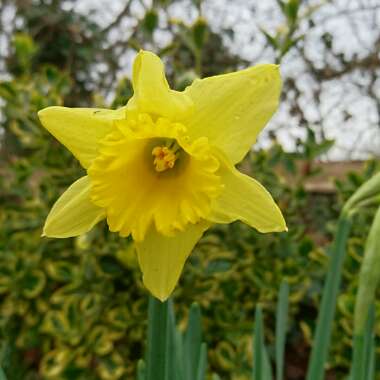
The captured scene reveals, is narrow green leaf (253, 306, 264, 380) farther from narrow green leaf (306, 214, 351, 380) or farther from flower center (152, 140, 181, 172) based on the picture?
flower center (152, 140, 181, 172)

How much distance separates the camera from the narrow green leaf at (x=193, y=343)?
89 cm

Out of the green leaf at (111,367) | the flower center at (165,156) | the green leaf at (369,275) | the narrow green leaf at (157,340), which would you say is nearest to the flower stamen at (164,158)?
the flower center at (165,156)

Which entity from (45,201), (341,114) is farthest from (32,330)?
(341,114)

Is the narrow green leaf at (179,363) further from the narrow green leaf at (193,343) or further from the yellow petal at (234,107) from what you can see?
the yellow petal at (234,107)

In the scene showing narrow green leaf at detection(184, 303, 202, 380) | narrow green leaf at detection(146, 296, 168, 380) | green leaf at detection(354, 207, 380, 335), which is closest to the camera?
narrow green leaf at detection(146, 296, 168, 380)

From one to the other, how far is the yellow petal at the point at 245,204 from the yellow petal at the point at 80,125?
0.38 ft

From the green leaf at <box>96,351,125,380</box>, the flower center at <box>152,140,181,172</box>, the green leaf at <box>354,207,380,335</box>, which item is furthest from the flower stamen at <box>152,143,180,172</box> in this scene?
the green leaf at <box>96,351,125,380</box>

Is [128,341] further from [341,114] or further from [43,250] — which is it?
[341,114]

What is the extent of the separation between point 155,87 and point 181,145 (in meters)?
0.06

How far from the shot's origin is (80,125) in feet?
1.90

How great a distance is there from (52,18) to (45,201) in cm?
172

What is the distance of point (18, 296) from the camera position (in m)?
1.80

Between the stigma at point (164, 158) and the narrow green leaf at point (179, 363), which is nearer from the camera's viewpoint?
the stigma at point (164, 158)

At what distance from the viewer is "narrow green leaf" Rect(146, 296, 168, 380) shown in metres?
0.52
